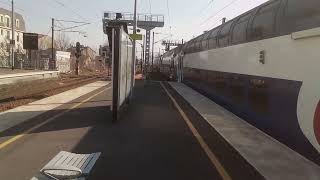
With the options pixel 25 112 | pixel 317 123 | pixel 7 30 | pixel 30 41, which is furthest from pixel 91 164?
pixel 7 30

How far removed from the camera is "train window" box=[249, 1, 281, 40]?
13.5 m

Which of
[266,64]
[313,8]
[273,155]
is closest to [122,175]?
[273,155]

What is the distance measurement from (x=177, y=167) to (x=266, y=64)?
222 inches

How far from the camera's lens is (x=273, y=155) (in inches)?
420

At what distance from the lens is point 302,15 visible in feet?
35.5

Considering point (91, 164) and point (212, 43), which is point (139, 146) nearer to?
point (91, 164)

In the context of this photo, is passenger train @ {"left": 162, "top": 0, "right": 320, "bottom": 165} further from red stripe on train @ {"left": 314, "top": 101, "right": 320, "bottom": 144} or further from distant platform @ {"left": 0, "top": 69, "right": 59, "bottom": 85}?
distant platform @ {"left": 0, "top": 69, "right": 59, "bottom": 85}

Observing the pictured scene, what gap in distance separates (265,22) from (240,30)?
159 inches

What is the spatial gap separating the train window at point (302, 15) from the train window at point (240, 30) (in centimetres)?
525

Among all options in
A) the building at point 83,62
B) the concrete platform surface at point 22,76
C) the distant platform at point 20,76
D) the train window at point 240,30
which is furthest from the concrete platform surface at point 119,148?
the building at point 83,62

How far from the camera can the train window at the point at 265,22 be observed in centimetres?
1351

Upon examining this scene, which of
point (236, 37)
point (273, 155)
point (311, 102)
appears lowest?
point (273, 155)

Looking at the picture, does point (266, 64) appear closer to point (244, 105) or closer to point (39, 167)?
point (244, 105)

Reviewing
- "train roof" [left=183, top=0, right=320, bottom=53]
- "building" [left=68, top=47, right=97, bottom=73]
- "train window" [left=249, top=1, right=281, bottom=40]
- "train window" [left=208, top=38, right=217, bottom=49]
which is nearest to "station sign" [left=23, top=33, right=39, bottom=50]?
"building" [left=68, top=47, right=97, bottom=73]
